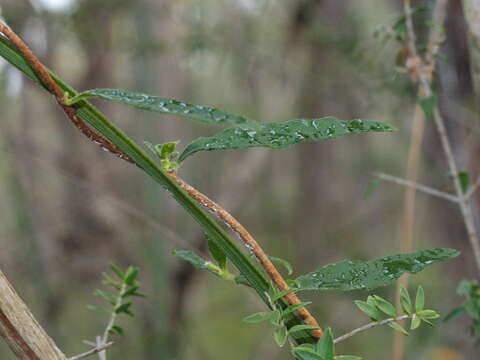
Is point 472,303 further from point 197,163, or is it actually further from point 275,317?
point 197,163

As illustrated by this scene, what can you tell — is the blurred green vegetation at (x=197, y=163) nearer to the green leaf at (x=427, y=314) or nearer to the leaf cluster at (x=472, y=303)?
the leaf cluster at (x=472, y=303)

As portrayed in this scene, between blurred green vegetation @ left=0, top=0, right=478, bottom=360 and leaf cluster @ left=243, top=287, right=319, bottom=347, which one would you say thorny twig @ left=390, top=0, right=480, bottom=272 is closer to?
blurred green vegetation @ left=0, top=0, right=478, bottom=360

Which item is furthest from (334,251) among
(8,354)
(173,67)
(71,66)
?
(71,66)

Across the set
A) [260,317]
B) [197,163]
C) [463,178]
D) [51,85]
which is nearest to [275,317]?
[260,317]

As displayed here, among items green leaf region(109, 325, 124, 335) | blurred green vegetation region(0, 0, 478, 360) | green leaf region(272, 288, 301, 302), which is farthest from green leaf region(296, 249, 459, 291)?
blurred green vegetation region(0, 0, 478, 360)

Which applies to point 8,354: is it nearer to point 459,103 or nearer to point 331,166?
point 331,166

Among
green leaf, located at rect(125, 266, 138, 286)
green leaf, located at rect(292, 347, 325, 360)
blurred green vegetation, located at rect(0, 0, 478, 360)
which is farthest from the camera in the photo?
blurred green vegetation, located at rect(0, 0, 478, 360)
